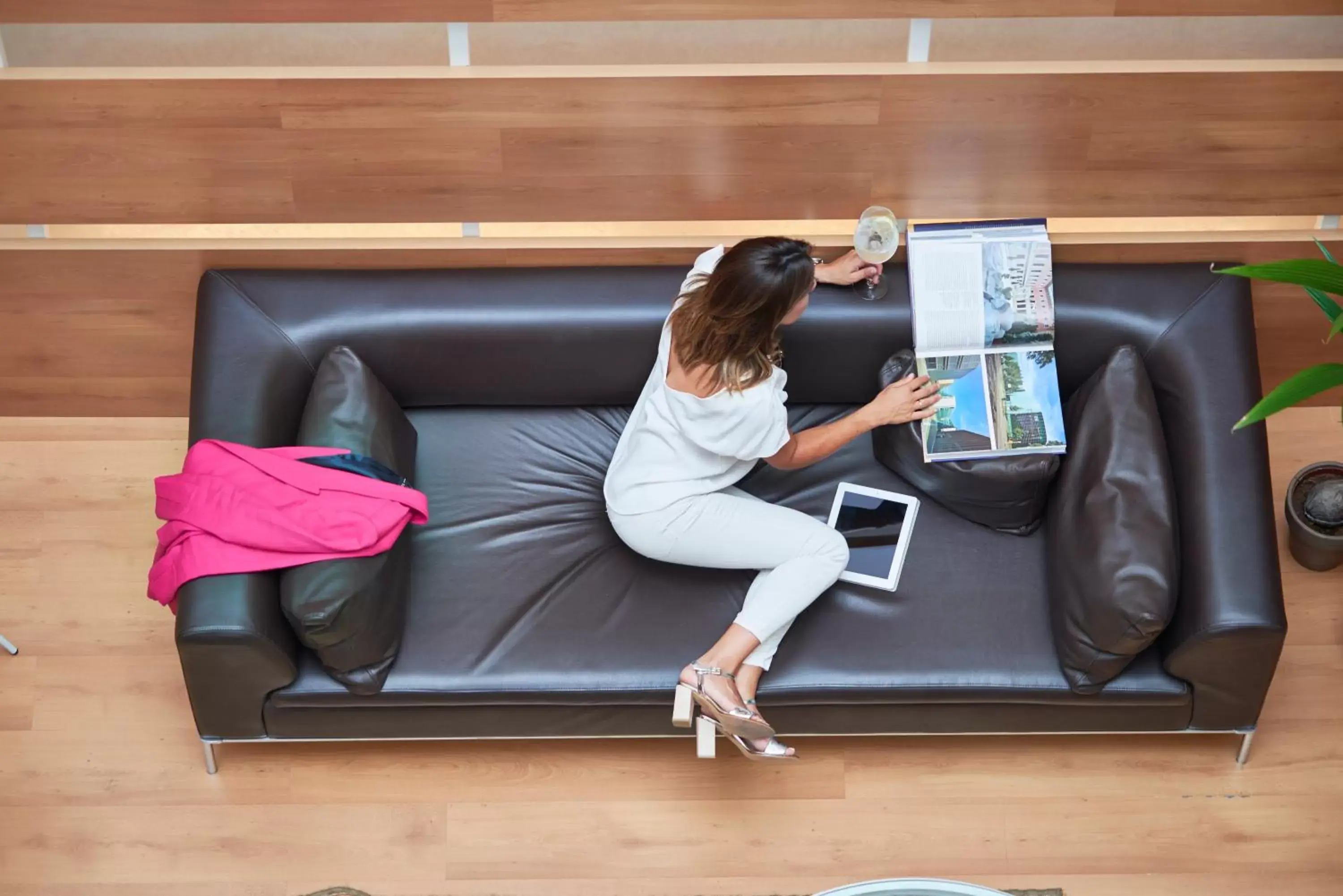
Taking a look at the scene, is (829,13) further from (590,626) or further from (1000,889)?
(1000,889)

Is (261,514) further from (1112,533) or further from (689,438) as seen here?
(1112,533)

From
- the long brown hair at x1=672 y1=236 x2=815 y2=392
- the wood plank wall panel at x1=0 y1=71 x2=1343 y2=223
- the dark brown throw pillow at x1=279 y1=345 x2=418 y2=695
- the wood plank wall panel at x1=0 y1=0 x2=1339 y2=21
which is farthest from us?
the wood plank wall panel at x1=0 y1=71 x2=1343 y2=223

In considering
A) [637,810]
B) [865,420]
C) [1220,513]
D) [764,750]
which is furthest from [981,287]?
[637,810]

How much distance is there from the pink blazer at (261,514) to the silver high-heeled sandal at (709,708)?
2.16 ft

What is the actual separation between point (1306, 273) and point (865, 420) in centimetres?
88

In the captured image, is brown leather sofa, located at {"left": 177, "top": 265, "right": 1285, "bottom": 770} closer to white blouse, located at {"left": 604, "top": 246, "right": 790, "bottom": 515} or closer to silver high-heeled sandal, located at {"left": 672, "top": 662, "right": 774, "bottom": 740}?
silver high-heeled sandal, located at {"left": 672, "top": 662, "right": 774, "bottom": 740}

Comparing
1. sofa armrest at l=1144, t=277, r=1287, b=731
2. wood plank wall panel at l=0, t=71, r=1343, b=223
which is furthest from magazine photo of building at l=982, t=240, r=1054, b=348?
sofa armrest at l=1144, t=277, r=1287, b=731

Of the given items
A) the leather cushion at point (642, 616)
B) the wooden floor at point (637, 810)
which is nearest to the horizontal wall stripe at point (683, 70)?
the leather cushion at point (642, 616)

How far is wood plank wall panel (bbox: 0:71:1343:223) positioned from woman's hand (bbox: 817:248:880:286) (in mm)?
130

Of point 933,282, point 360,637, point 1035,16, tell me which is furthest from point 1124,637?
point 360,637

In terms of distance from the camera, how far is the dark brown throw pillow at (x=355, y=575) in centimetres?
249

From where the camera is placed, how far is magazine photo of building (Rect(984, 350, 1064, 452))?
2766 millimetres

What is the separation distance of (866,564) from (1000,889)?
77 centimetres

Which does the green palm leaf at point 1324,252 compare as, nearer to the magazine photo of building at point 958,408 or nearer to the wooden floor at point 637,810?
the magazine photo of building at point 958,408
